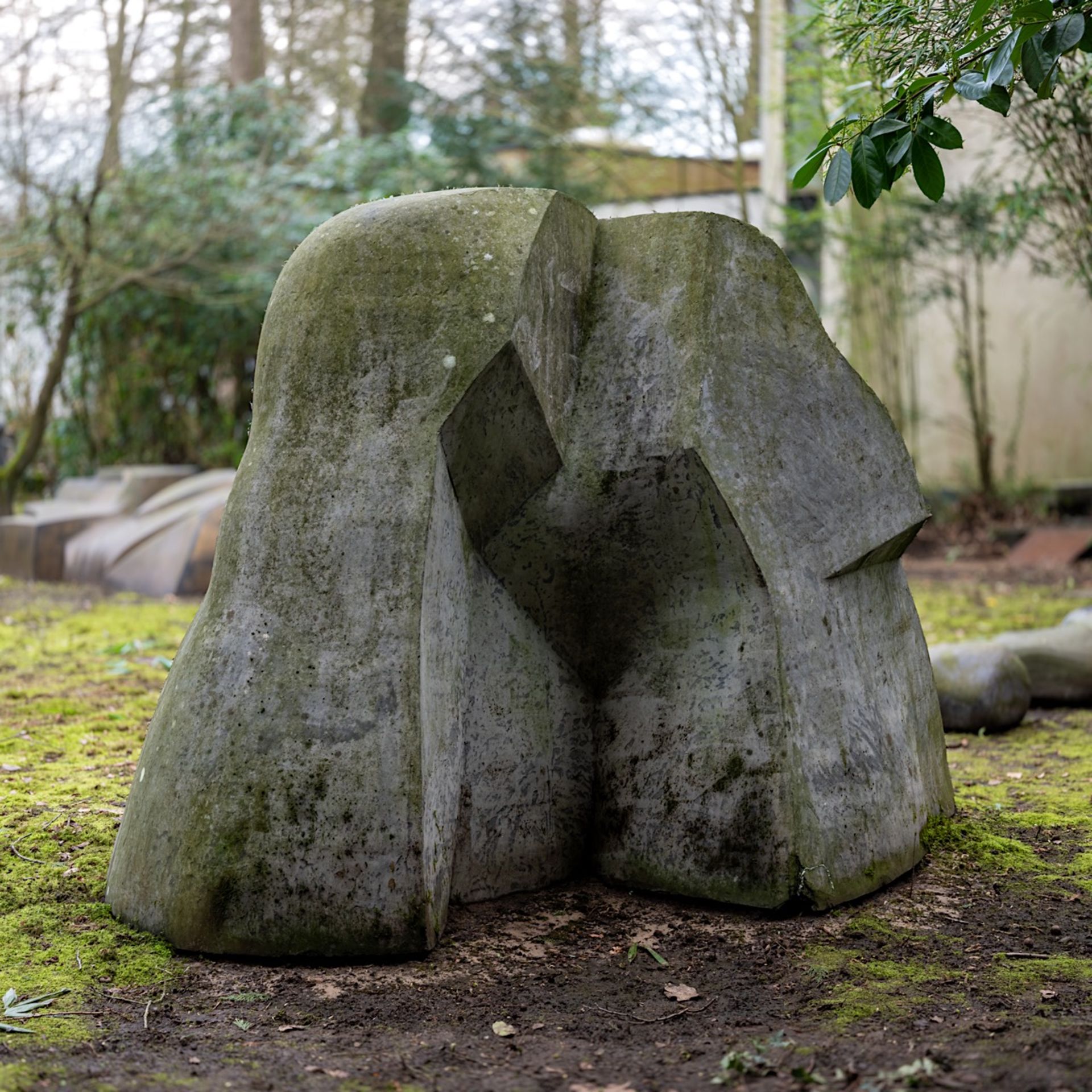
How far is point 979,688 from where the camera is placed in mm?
5078

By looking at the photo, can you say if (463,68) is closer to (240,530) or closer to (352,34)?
(352,34)

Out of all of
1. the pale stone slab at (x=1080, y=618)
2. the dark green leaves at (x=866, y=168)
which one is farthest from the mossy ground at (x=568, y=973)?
the pale stone slab at (x=1080, y=618)

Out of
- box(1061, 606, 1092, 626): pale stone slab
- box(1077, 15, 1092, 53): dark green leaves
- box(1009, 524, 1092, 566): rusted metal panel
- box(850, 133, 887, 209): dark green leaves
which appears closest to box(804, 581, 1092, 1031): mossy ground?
box(1061, 606, 1092, 626): pale stone slab

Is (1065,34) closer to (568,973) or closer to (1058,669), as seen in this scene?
(568,973)

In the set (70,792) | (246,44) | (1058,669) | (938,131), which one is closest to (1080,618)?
(1058,669)

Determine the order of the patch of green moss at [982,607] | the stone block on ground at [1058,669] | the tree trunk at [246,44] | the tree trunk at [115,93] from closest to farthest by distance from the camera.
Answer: the stone block on ground at [1058,669], the patch of green moss at [982,607], the tree trunk at [115,93], the tree trunk at [246,44]

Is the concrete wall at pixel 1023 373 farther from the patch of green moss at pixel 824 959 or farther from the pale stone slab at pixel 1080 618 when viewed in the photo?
the patch of green moss at pixel 824 959

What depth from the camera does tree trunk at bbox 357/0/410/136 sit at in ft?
45.1

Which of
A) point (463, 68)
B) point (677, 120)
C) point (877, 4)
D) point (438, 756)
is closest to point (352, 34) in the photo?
point (463, 68)

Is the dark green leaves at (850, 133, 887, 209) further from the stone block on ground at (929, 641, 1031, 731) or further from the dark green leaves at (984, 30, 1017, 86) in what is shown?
the stone block on ground at (929, 641, 1031, 731)

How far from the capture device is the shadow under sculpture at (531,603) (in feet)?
8.95

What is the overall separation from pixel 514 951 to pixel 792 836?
27.4 inches

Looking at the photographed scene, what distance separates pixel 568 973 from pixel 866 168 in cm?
181

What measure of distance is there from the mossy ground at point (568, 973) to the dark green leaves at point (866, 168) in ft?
5.30
